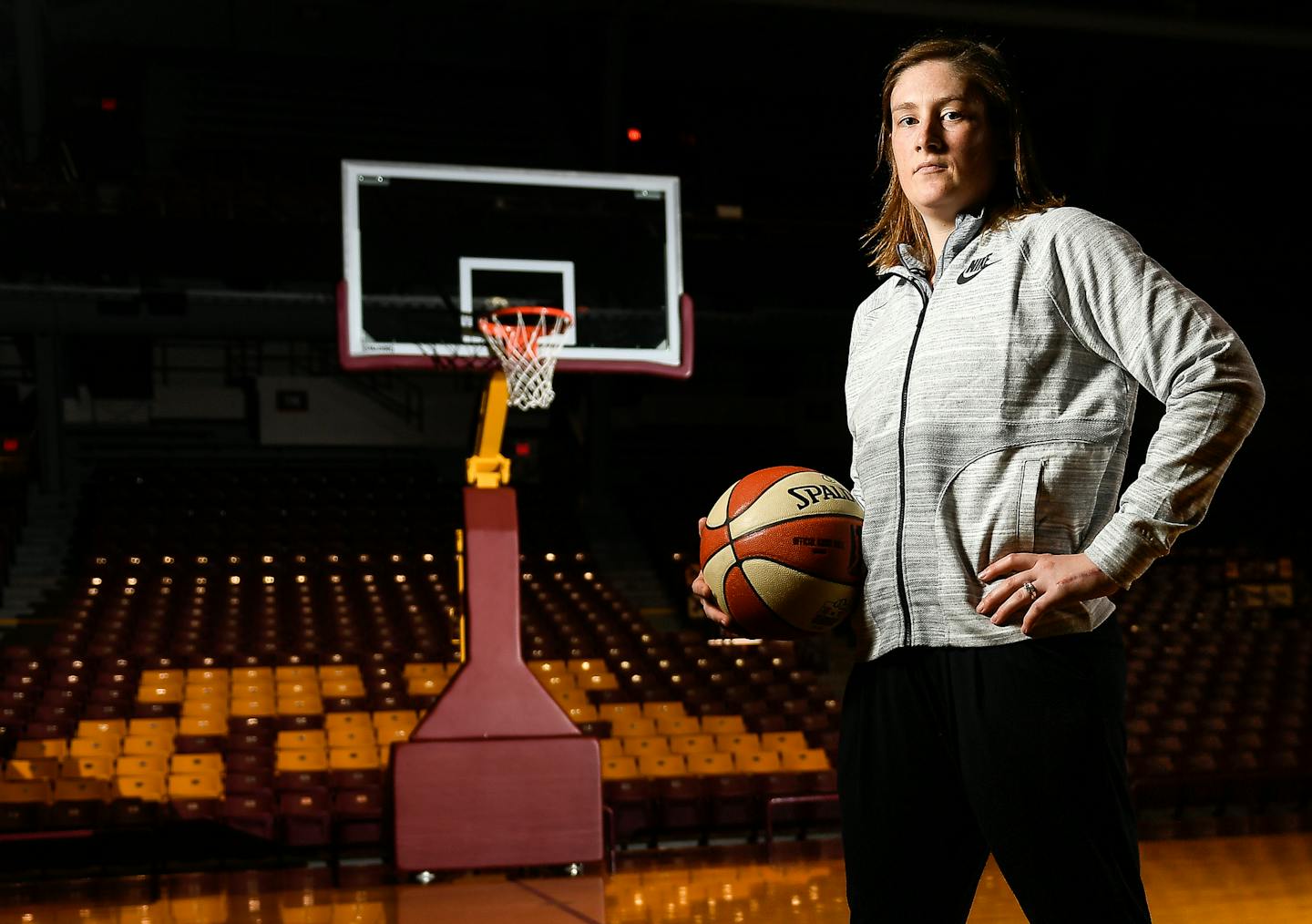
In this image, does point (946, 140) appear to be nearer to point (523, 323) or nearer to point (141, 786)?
point (523, 323)

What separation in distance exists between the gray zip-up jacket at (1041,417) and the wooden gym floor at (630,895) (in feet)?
12.8

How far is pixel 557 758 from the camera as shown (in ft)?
19.5

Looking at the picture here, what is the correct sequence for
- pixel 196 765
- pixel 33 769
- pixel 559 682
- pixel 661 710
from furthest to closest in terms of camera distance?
pixel 559 682
pixel 661 710
pixel 196 765
pixel 33 769

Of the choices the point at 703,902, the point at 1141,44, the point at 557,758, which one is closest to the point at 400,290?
the point at 557,758

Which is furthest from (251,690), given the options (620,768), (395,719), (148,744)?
(620,768)

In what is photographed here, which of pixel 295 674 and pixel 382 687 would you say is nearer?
pixel 382 687

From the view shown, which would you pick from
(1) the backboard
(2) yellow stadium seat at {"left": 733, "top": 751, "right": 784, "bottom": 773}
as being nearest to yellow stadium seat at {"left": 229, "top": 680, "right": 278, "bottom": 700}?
(2) yellow stadium seat at {"left": 733, "top": 751, "right": 784, "bottom": 773}

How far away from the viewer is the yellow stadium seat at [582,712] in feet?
28.2

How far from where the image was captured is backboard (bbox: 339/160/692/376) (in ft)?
20.8

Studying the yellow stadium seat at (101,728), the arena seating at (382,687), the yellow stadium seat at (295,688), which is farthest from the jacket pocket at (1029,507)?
the yellow stadium seat at (295,688)

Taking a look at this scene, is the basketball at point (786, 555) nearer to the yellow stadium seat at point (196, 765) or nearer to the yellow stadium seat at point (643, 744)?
the yellow stadium seat at point (196, 765)

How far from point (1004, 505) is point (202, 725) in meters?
7.64

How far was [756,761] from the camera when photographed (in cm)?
819

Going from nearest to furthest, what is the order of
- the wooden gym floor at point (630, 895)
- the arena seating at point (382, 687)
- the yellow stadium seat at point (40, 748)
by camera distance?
1. the wooden gym floor at point (630, 895)
2. the arena seating at point (382, 687)
3. the yellow stadium seat at point (40, 748)
